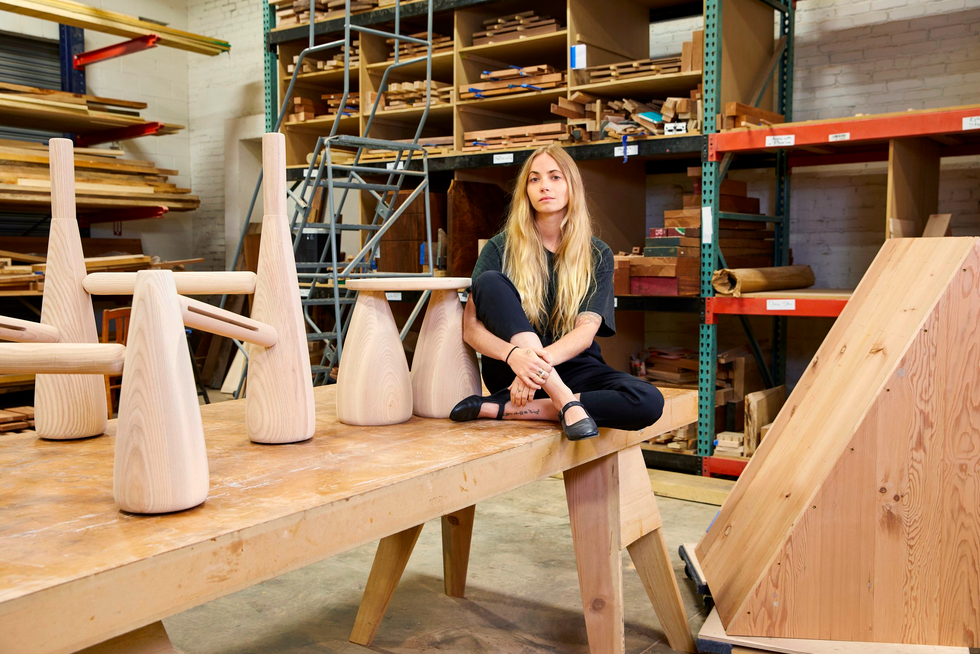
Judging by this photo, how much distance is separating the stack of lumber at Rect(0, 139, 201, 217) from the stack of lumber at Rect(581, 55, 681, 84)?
376cm

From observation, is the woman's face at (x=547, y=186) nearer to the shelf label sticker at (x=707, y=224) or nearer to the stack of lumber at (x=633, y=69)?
the shelf label sticker at (x=707, y=224)

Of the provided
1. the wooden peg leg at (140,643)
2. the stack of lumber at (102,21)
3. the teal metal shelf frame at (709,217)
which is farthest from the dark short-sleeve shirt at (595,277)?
the stack of lumber at (102,21)

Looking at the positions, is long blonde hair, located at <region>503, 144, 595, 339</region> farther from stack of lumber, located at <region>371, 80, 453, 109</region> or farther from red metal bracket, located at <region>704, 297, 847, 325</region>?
stack of lumber, located at <region>371, 80, 453, 109</region>

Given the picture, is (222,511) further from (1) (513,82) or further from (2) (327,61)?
(2) (327,61)

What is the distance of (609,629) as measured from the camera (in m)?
2.06

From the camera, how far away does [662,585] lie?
236 cm

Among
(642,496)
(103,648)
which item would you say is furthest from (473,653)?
(103,648)

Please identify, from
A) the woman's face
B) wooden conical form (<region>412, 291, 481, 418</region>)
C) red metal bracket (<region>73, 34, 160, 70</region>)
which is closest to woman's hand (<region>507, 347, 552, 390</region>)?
wooden conical form (<region>412, 291, 481, 418</region>)

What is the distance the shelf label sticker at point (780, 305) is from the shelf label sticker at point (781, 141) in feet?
2.46

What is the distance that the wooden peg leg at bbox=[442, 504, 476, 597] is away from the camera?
2.73 m

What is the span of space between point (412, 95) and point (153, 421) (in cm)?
492

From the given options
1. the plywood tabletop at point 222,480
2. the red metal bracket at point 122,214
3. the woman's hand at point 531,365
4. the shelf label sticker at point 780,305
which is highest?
the red metal bracket at point 122,214

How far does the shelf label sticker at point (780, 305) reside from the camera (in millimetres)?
3951

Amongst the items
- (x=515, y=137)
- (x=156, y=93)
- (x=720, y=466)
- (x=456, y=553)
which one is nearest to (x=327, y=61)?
(x=515, y=137)
